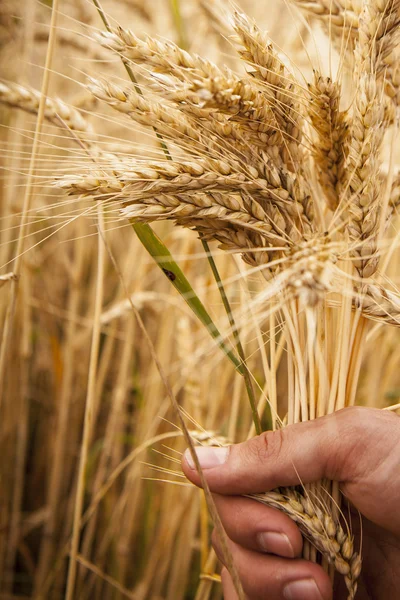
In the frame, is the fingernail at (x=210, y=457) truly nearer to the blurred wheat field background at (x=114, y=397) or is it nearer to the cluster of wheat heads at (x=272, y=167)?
the cluster of wheat heads at (x=272, y=167)

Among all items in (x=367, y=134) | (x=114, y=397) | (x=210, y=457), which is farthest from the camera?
(x=114, y=397)

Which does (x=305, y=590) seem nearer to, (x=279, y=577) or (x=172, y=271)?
(x=279, y=577)

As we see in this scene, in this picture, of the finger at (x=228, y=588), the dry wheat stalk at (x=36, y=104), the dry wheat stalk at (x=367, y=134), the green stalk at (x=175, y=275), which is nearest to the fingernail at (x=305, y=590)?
the finger at (x=228, y=588)

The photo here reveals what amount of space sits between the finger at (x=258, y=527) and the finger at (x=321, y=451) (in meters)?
0.03

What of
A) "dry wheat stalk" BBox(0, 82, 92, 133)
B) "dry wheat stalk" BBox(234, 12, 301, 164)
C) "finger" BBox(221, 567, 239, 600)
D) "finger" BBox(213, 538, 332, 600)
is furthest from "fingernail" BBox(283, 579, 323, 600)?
"dry wheat stalk" BBox(0, 82, 92, 133)

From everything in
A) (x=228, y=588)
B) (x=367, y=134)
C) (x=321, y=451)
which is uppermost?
(x=367, y=134)

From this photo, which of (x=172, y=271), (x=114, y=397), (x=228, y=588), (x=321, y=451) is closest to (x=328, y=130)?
(x=172, y=271)

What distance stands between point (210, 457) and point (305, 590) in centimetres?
17

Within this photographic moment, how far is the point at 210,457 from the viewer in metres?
0.54

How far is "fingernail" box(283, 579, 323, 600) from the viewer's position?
467 millimetres

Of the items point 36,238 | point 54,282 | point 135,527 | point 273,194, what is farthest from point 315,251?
point 36,238

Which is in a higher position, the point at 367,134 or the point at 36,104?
the point at 36,104

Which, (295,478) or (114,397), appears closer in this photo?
(295,478)

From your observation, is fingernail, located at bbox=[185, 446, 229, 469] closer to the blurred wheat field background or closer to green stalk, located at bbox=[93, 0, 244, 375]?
green stalk, located at bbox=[93, 0, 244, 375]
